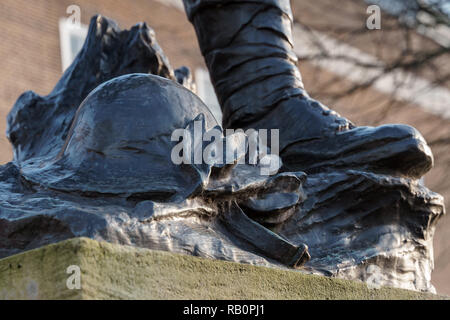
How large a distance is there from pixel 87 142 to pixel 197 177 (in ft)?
1.02

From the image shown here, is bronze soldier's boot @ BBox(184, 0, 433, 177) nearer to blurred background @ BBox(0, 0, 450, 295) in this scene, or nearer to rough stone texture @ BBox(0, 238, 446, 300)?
rough stone texture @ BBox(0, 238, 446, 300)

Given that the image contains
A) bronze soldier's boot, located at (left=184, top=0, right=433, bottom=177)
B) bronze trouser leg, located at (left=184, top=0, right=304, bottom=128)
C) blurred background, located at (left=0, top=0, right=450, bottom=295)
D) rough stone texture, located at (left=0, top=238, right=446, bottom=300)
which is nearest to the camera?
rough stone texture, located at (left=0, top=238, right=446, bottom=300)

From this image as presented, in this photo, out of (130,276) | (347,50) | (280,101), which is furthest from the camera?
(347,50)

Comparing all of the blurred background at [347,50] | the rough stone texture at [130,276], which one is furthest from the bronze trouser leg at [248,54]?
the blurred background at [347,50]

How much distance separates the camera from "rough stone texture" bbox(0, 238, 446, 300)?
5.51ft

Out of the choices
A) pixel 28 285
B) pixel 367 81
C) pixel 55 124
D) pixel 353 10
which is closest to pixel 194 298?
pixel 28 285

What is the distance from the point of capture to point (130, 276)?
1.74 meters

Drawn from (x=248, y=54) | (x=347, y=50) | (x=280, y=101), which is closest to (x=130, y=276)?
(x=280, y=101)

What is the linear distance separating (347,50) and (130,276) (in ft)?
20.2

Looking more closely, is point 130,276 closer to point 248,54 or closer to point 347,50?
point 248,54

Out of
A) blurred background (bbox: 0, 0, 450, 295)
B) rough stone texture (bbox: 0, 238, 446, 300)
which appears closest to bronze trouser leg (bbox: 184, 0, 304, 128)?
rough stone texture (bbox: 0, 238, 446, 300)

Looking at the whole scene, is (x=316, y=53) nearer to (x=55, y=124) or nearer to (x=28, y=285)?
(x=55, y=124)

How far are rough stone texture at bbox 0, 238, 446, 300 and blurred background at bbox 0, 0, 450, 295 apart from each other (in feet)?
15.2

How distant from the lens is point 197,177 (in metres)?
2.15
